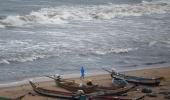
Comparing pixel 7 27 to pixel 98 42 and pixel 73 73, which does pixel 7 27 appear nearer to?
pixel 98 42

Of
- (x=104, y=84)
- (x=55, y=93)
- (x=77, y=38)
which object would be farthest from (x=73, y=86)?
(x=77, y=38)

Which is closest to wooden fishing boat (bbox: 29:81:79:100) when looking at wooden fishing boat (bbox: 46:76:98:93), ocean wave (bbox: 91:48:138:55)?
wooden fishing boat (bbox: 46:76:98:93)

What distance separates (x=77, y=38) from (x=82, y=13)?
15.8 meters

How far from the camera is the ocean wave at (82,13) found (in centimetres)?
5109

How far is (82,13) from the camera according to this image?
57062 millimetres

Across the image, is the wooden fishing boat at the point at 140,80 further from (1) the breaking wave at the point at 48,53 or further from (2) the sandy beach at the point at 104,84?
(1) the breaking wave at the point at 48,53

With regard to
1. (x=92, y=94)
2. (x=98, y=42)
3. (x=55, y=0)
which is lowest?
(x=92, y=94)

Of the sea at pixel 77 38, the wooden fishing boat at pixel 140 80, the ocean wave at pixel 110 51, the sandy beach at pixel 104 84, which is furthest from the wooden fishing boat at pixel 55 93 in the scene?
the ocean wave at pixel 110 51

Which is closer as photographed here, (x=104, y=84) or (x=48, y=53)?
(x=104, y=84)

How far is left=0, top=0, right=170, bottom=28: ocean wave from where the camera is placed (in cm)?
5109

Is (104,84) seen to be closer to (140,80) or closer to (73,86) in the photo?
(140,80)

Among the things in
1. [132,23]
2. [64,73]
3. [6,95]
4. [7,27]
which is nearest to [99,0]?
[132,23]

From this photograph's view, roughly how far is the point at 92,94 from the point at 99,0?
44894 millimetres

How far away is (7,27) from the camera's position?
47.0 m
